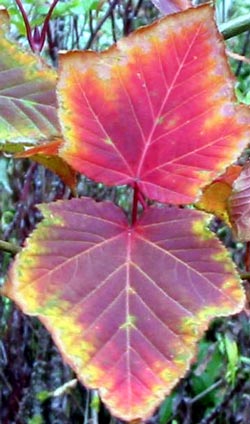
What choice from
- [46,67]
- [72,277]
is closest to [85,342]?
[72,277]

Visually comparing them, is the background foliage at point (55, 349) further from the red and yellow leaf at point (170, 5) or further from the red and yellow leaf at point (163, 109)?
the red and yellow leaf at point (163, 109)

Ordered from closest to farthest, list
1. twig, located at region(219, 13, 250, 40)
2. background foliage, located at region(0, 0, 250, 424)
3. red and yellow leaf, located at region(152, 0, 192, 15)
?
red and yellow leaf, located at region(152, 0, 192, 15), twig, located at region(219, 13, 250, 40), background foliage, located at region(0, 0, 250, 424)

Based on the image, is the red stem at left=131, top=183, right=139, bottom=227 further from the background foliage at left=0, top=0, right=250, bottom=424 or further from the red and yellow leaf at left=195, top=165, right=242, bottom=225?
the background foliage at left=0, top=0, right=250, bottom=424

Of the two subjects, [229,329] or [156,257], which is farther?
[229,329]

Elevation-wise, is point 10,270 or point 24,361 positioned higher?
point 10,270

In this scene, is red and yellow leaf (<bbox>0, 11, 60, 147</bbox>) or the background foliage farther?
the background foliage

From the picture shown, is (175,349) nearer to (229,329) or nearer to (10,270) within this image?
(10,270)

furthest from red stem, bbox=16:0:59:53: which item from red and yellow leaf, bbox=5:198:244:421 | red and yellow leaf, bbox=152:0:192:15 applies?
red and yellow leaf, bbox=5:198:244:421
